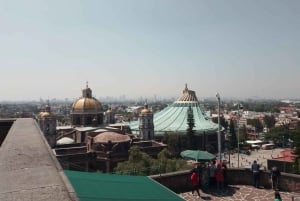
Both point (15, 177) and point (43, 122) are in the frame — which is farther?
point (43, 122)

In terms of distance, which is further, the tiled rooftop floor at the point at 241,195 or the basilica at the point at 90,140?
the basilica at the point at 90,140

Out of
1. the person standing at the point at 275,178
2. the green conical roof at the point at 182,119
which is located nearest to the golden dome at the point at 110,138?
the green conical roof at the point at 182,119

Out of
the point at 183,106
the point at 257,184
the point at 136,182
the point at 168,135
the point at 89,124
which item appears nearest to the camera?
the point at 136,182

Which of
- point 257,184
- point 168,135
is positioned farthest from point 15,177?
point 168,135

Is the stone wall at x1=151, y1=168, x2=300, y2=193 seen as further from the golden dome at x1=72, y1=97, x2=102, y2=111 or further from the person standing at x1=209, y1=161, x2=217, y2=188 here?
the golden dome at x1=72, y1=97, x2=102, y2=111

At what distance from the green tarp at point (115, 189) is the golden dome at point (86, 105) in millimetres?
27600

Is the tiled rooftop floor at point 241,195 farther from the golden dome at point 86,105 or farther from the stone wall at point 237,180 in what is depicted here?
the golden dome at point 86,105

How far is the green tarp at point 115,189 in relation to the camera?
423cm

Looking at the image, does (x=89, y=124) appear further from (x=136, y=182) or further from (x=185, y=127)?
(x=136, y=182)

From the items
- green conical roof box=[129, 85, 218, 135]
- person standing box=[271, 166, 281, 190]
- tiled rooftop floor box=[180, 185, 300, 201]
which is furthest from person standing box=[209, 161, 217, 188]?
green conical roof box=[129, 85, 218, 135]

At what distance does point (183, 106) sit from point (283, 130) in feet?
79.1

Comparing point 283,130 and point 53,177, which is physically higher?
point 53,177

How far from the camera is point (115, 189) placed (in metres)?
4.90

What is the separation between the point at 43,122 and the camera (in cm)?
2936
